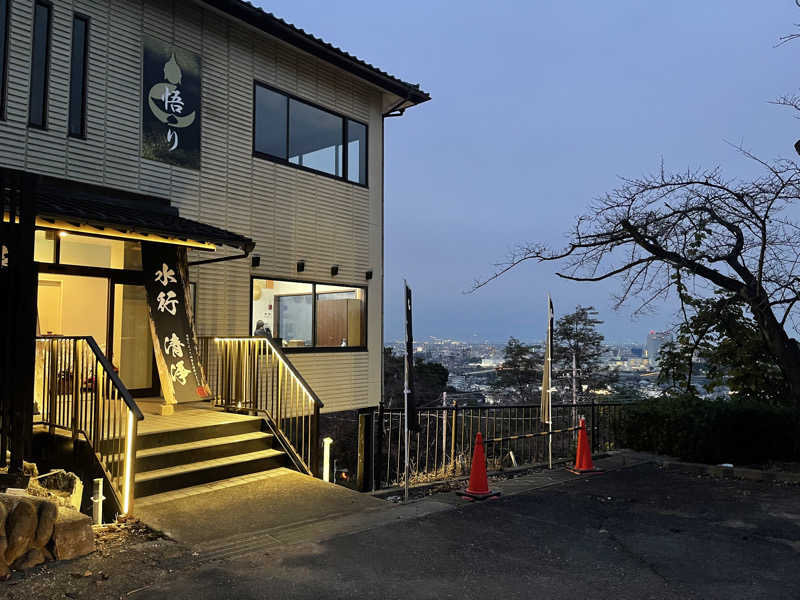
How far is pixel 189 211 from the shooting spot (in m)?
9.80

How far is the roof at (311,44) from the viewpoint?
1003 cm

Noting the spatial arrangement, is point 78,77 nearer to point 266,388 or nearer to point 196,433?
point 266,388

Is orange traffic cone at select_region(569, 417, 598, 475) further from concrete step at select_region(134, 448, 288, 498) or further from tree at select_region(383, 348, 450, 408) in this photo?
tree at select_region(383, 348, 450, 408)

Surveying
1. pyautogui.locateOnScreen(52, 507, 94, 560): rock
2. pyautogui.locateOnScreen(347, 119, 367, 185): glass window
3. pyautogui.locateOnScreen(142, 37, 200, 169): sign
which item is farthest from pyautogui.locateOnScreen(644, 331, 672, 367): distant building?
pyautogui.locateOnScreen(52, 507, 94, 560): rock

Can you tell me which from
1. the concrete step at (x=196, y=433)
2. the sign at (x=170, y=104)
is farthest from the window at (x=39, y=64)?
the concrete step at (x=196, y=433)

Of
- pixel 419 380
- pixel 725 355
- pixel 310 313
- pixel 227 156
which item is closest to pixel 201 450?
pixel 310 313

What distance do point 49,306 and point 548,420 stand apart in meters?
7.71

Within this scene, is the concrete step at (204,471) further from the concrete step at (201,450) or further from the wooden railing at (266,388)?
the wooden railing at (266,388)

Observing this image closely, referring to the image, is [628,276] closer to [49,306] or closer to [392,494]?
[392,494]

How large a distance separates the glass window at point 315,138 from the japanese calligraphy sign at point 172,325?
3.74 m

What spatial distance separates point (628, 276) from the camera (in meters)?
10.9

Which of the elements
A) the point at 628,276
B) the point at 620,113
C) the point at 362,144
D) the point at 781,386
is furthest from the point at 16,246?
the point at 620,113

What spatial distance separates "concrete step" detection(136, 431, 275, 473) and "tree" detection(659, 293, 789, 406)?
28.5ft

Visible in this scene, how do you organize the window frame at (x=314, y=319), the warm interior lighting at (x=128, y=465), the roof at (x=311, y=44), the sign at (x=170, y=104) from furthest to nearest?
the window frame at (x=314, y=319) < the roof at (x=311, y=44) < the sign at (x=170, y=104) < the warm interior lighting at (x=128, y=465)
